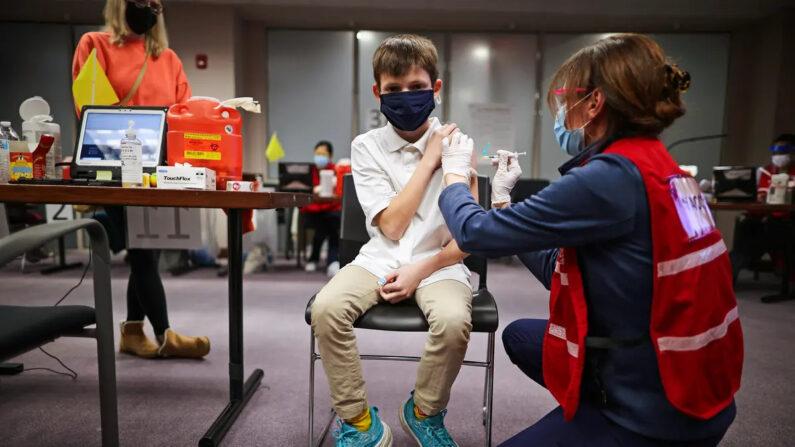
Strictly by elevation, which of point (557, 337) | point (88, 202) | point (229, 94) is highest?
point (229, 94)

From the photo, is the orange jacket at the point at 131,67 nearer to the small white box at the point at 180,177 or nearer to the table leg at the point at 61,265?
the small white box at the point at 180,177

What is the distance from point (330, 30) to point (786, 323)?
5252 mm

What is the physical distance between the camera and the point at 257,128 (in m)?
5.35

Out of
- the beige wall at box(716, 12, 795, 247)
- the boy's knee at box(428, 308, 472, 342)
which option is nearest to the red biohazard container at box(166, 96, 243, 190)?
the boy's knee at box(428, 308, 472, 342)

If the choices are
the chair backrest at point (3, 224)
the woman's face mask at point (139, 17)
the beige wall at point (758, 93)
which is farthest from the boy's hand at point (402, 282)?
the beige wall at point (758, 93)

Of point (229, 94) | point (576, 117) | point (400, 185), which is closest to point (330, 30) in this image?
point (229, 94)

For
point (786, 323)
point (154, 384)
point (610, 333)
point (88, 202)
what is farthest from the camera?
point (786, 323)

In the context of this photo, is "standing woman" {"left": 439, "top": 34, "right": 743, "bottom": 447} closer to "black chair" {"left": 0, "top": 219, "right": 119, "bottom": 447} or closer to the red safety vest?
the red safety vest

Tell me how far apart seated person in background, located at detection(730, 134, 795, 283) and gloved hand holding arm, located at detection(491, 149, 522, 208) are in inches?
141

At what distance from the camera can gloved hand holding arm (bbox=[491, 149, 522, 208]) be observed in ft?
3.30

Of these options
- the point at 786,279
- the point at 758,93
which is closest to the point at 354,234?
the point at 786,279

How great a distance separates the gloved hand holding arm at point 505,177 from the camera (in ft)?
3.30

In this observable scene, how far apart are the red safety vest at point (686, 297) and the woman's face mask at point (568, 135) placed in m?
0.10

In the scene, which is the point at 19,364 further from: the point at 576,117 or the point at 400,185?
the point at 576,117
